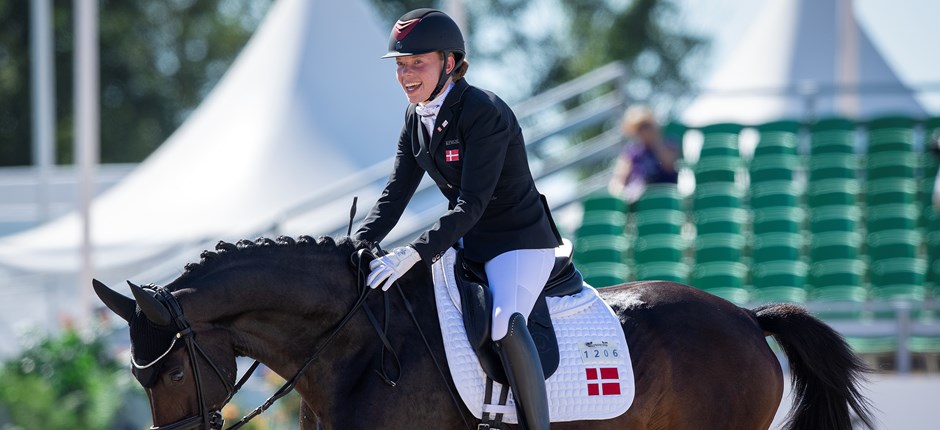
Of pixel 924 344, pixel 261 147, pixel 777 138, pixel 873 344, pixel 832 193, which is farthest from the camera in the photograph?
pixel 261 147

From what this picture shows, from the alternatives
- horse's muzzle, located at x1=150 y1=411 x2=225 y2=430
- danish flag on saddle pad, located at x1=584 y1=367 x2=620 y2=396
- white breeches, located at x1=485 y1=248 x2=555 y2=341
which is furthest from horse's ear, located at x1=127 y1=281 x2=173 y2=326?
danish flag on saddle pad, located at x1=584 y1=367 x2=620 y2=396

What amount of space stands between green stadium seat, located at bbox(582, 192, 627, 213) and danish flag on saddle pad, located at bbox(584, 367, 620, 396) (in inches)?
244

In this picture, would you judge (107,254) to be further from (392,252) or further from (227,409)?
(392,252)

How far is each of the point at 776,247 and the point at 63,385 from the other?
6.41 metres

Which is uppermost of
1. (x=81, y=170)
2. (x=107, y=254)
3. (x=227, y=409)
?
(x=81, y=170)

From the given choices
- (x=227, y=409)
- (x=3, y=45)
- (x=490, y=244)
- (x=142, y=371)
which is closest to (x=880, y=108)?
(x=227, y=409)

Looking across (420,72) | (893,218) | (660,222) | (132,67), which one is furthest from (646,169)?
(132,67)

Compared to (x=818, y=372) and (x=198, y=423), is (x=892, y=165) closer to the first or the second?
(x=818, y=372)

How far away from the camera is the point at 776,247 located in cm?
1052

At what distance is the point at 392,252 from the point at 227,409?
5.08 metres

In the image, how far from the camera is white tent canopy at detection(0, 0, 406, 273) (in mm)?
13250

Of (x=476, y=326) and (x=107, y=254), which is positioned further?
(x=107, y=254)

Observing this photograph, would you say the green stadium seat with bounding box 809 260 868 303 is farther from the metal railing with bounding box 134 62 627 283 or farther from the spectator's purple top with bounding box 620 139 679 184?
the metal railing with bounding box 134 62 627 283

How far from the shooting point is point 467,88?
4.65 metres
